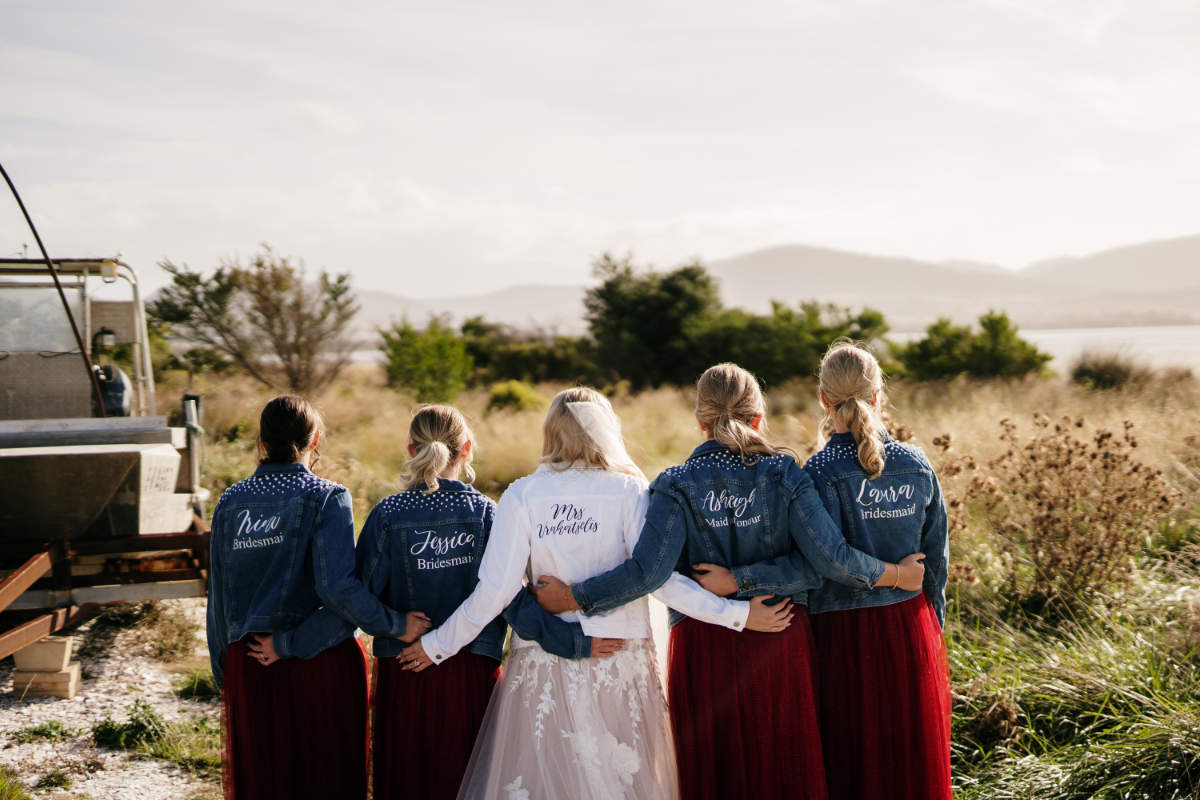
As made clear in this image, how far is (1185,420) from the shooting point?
30.1ft

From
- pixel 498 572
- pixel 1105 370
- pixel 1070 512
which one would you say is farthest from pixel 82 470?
pixel 1105 370

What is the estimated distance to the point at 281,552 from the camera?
3504 millimetres

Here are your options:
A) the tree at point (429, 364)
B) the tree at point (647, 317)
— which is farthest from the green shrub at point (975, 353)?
the tree at point (429, 364)

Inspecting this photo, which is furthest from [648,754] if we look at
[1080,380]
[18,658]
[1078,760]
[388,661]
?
[1080,380]

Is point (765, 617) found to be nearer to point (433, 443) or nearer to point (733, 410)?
point (733, 410)

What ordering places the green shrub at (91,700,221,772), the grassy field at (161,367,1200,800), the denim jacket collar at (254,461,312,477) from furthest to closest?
the green shrub at (91,700,221,772) → the grassy field at (161,367,1200,800) → the denim jacket collar at (254,461,312,477)

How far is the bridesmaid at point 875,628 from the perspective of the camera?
11.1ft

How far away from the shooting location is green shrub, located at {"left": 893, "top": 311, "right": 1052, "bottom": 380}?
1825 cm

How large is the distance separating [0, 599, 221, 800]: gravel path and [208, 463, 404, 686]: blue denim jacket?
174 cm

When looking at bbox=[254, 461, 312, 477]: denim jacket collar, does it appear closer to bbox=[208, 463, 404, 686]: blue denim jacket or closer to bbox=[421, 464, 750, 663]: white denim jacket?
bbox=[208, 463, 404, 686]: blue denim jacket

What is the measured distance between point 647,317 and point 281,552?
926 inches

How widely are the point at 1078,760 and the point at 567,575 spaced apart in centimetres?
251

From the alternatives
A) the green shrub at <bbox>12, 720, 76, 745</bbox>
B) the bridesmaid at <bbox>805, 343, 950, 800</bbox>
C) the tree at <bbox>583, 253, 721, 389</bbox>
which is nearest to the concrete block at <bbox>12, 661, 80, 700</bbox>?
the green shrub at <bbox>12, 720, 76, 745</bbox>

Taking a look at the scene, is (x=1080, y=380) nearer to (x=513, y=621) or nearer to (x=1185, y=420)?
(x=1185, y=420)
